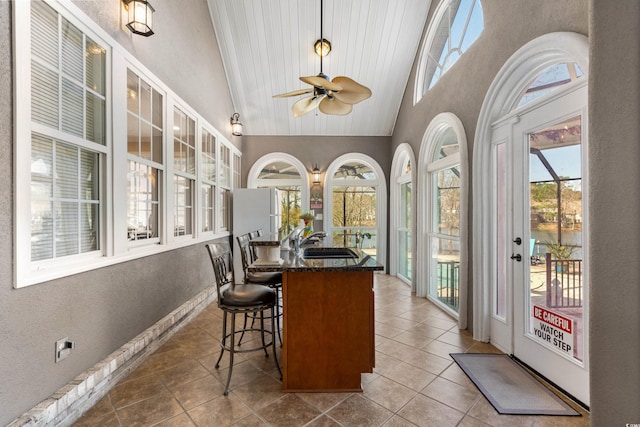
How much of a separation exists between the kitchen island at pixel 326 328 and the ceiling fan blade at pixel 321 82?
1.65 m

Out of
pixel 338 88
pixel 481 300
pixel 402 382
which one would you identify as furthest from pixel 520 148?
pixel 402 382

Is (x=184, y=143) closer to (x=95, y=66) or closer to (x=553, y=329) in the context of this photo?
(x=95, y=66)

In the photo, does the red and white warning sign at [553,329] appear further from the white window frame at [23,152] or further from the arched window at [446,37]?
the white window frame at [23,152]

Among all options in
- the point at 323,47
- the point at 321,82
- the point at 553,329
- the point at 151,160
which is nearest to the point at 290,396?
the point at 553,329

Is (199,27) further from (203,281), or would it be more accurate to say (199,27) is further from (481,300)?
(481,300)

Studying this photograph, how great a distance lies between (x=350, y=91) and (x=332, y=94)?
27 cm

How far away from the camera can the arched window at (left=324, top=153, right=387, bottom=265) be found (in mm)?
6309

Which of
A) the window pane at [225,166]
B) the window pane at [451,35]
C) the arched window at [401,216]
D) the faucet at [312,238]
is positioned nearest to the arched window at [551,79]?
the window pane at [451,35]

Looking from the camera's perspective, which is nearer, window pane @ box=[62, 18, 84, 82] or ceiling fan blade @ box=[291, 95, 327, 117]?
window pane @ box=[62, 18, 84, 82]

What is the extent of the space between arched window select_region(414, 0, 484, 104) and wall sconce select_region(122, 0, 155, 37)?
3.19 m

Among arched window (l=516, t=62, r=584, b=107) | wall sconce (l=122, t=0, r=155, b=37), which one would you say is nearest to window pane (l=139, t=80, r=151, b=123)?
wall sconce (l=122, t=0, r=155, b=37)

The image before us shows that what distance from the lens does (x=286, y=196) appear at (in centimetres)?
642

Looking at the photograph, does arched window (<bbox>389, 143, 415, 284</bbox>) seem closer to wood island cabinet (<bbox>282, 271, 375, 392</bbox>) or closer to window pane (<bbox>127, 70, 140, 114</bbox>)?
wood island cabinet (<bbox>282, 271, 375, 392</bbox>)

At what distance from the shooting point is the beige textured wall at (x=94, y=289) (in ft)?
4.94
